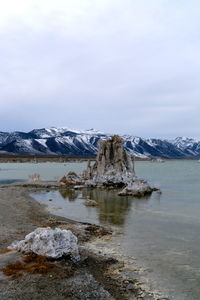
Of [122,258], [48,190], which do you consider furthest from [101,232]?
[48,190]

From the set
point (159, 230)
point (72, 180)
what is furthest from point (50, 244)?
point (72, 180)

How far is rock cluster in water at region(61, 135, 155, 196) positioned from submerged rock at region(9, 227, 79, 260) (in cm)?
3355

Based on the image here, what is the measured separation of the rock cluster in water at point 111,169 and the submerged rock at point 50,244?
110ft

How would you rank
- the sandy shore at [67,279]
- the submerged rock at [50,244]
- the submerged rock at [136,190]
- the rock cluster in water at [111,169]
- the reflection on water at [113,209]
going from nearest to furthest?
1. the sandy shore at [67,279]
2. the submerged rock at [50,244]
3. the reflection on water at [113,209]
4. the submerged rock at [136,190]
5. the rock cluster in water at [111,169]

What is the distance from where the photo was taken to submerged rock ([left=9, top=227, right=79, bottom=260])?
1162 centimetres

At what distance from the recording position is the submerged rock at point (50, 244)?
11.6 meters

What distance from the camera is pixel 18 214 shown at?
23281mm

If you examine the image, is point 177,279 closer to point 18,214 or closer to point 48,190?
point 18,214

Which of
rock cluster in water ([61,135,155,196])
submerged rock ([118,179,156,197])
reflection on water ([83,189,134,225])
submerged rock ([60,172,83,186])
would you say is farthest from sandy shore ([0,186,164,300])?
submerged rock ([60,172,83,186])

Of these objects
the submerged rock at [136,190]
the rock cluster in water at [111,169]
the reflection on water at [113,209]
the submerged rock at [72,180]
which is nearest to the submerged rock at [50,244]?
the reflection on water at [113,209]

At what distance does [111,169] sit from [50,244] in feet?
120

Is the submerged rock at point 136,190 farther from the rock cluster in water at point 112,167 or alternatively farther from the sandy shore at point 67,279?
the sandy shore at point 67,279

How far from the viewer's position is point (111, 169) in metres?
48.1

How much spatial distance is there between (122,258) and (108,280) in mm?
2759
